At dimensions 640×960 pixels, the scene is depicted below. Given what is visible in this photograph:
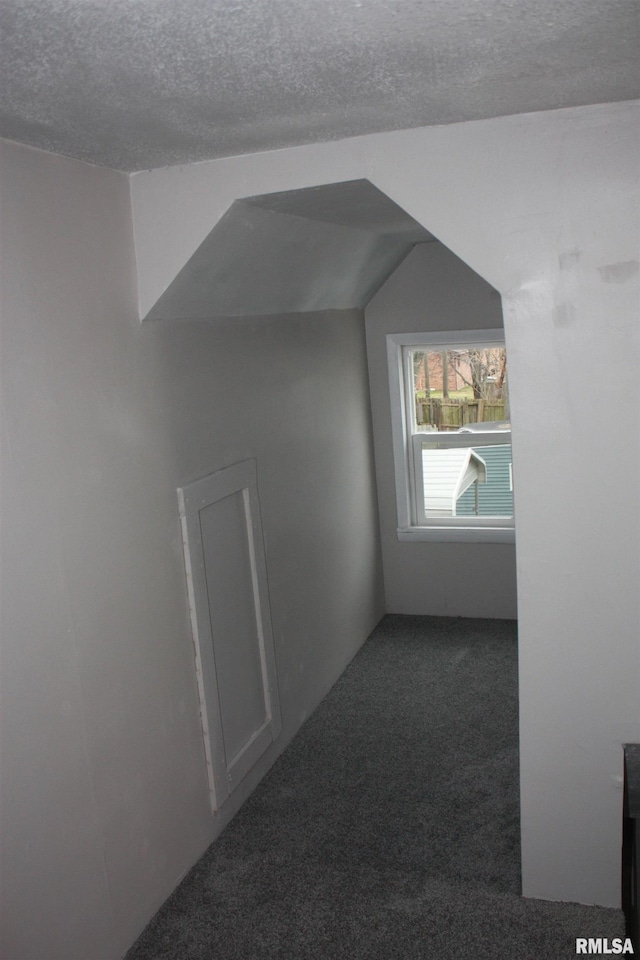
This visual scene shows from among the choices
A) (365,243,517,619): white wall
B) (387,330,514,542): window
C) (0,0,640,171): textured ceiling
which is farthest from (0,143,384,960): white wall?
(387,330,514,542): window

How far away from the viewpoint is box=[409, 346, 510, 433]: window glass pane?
222 inches

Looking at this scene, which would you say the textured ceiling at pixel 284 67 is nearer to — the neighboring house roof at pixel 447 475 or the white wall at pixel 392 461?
the white wall at pixel 392 461

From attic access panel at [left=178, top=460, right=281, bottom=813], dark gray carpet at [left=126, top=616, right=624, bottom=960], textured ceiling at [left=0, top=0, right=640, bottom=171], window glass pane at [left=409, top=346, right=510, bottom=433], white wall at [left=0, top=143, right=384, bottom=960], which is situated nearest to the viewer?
textured ceiling at [left=0, top=0, right=640, bottom=171]

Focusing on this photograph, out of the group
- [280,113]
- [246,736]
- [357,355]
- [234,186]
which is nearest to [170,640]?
[246,736]

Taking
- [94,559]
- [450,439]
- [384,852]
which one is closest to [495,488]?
[450,439]

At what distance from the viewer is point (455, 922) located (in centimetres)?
297

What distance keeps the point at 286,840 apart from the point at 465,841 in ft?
2.47

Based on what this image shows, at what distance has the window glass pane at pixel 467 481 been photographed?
5.77 m

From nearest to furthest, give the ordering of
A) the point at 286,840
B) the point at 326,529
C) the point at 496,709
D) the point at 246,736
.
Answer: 1. the point at 286,840
2. the point at 246,736
3. the point at 496,709
4. the point at 326,529

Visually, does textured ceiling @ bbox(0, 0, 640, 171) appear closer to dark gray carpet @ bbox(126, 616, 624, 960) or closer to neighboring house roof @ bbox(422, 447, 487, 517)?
dark gray carpet @ bbox(126, 616, 624, 960)

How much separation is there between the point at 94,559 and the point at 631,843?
2.03m

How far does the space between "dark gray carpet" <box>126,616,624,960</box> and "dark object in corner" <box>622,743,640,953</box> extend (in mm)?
106

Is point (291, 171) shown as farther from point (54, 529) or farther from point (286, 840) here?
point (286, 840)

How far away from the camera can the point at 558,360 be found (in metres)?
2.68
